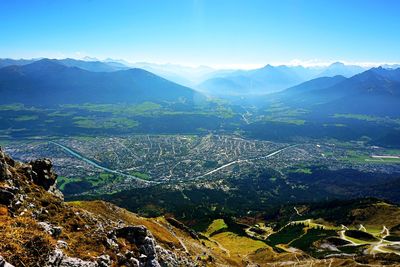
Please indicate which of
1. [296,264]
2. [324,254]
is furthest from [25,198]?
[324,254]

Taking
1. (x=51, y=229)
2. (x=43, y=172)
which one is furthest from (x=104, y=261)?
(x=43, y=172)

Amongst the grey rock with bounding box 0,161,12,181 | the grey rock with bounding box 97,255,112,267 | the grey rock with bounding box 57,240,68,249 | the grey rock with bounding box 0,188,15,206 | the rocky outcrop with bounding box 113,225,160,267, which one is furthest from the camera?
the grey rock with bounding box 0,161,12,181

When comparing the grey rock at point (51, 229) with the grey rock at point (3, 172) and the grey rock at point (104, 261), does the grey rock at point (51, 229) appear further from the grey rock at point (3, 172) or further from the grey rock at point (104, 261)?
the grey rock at point (3, 172)

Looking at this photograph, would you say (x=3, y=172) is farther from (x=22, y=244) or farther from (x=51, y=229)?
(x=22, y=244)

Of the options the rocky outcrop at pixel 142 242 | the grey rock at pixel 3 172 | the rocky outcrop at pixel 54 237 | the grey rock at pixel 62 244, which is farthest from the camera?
the grey rock at pixel 3 172

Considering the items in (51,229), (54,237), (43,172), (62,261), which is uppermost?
(43,172)

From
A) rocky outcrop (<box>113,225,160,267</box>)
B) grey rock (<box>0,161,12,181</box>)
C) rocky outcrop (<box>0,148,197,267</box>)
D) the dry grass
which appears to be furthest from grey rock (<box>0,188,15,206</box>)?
rocky outcrop (<box>113,225,160,267</box>)

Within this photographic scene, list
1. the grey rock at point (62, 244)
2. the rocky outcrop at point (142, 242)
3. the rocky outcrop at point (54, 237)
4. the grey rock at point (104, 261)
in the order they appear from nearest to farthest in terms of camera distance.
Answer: the rocky outcrop at point (54, 237) → the grey rock at point (62, 244) → the grey rock at point (104, 261) → the rocky outcrop at point (142, 242)

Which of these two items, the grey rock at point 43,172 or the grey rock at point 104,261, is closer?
the grey rock at point 104,261

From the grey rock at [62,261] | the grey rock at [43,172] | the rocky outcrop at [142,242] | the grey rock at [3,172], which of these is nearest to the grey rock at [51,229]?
the grey rock at [62,261]

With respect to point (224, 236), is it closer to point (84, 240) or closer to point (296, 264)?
point (296, 264)

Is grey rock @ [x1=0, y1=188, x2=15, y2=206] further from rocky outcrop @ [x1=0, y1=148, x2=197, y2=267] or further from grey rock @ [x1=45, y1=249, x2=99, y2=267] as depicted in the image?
grey rock @ [x1=45, y1=249, x2=99, y2=267]
